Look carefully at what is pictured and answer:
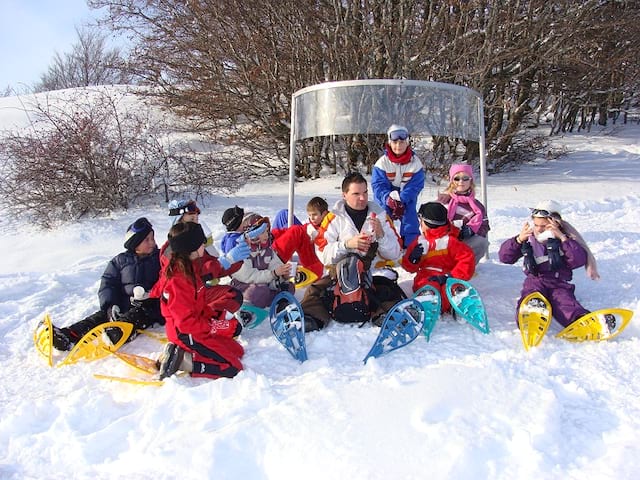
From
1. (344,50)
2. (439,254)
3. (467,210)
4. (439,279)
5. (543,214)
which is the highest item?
(344,50)

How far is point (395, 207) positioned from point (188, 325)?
2.48m

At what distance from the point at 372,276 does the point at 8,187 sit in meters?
7.17

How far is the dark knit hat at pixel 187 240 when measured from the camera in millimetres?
3064

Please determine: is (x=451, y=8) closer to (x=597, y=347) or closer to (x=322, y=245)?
(x=322, y=245)

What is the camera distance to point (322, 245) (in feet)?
13.6

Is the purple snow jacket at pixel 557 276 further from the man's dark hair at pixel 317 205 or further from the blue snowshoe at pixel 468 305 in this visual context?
the man's dark hair at pixel 317 205

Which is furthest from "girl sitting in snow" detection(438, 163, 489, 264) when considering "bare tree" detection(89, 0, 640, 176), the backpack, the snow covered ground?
"bare tree" detection(89, 0, 640, 176)

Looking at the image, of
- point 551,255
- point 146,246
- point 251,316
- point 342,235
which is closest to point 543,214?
point 551,255

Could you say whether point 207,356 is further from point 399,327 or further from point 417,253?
point 417,253

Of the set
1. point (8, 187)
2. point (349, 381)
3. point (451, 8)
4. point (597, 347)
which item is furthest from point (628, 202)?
point (8, 187)

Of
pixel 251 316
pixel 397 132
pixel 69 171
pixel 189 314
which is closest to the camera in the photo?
pixel 189 314

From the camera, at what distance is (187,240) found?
10.1ft

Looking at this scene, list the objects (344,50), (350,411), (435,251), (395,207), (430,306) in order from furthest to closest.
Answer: (344,50)
(395,207)
(435,251)
(430,306)
(350,411)

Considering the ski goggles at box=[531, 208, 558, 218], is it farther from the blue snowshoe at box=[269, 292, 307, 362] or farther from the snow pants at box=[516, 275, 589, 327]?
the blue snowshoe at box=[269, 292, 307, 362]
